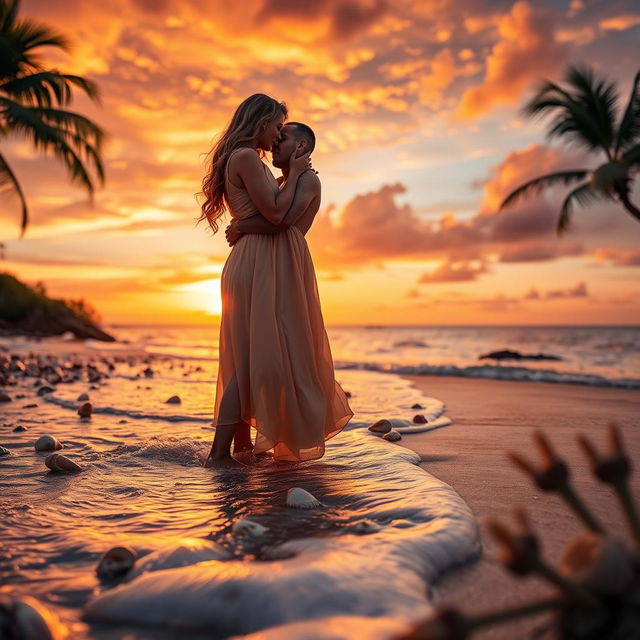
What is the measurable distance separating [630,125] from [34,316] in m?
26.1

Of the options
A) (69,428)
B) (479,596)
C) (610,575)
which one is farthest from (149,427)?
(610,575)

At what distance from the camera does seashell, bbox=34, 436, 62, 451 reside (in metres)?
3.51

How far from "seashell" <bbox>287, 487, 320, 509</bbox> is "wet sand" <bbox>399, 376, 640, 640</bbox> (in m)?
0.66

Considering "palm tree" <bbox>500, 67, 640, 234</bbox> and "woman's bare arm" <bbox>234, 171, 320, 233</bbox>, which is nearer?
"woman's bare arm" <bbox>234, 171, 320, 233</bbox>

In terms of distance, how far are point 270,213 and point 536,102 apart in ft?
62.4

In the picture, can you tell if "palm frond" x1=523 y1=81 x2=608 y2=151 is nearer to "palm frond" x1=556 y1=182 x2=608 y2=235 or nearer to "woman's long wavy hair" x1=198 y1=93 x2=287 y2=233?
"palm frond" x1=556 y1=182 x2=608 y2=235

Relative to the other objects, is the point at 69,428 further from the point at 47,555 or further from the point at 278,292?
the point at 47,555

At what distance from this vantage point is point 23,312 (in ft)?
85.9

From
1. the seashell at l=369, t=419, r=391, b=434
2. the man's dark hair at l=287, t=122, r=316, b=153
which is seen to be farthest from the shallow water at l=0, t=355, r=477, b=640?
the man's dark hair at l=287, t=122, r=316, b=153

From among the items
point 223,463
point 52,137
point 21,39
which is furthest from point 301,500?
point 21,39

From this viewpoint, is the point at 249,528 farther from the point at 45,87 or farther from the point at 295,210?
the point at 45,87

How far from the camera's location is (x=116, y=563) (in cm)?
162

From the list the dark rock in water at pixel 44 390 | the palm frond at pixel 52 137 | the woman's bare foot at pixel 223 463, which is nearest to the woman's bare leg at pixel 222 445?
the woman's bare foot at pixel 223 463

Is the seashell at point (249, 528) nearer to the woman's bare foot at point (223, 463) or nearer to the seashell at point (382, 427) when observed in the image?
the woman's bare foot at point (223, 463)
